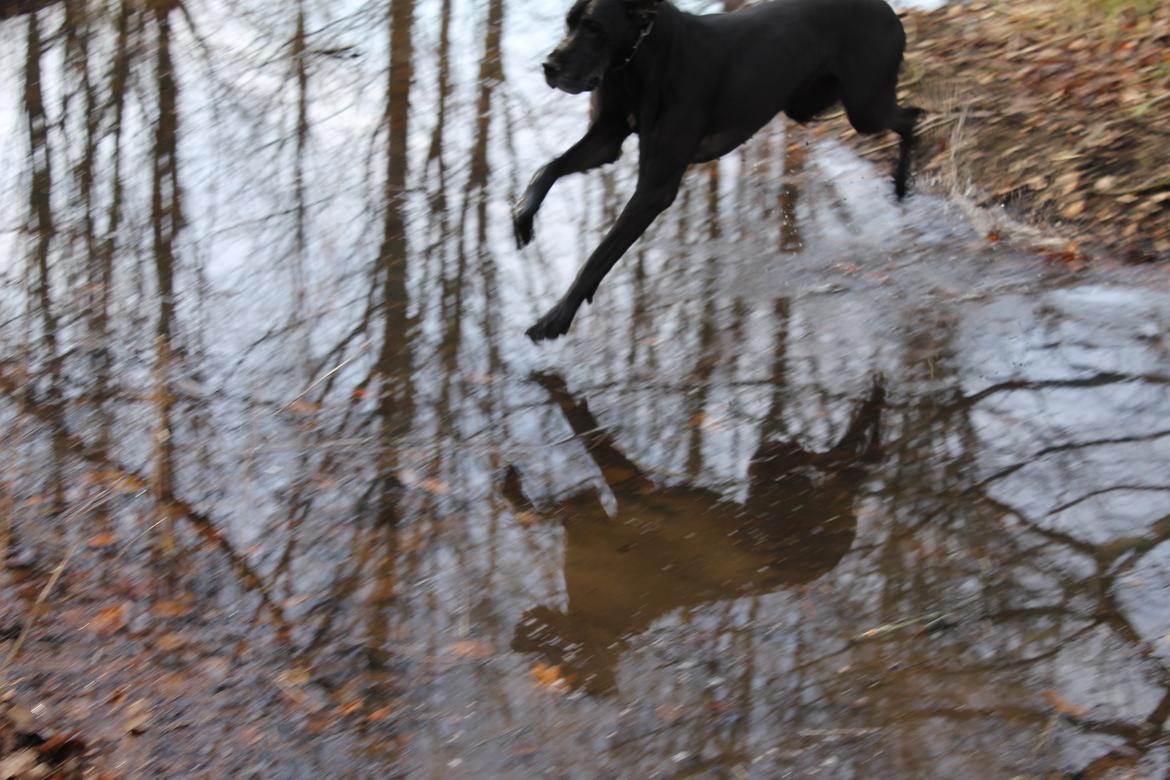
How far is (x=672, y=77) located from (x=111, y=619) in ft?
9.28

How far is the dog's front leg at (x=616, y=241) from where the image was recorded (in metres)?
4.84

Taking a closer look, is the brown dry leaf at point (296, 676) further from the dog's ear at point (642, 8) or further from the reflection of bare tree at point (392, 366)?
the dog's ear at point (642, 8)

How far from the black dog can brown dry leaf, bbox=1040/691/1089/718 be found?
7.69 feet

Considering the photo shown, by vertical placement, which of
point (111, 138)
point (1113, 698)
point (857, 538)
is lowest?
point (1113, 698)

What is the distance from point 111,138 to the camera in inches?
281

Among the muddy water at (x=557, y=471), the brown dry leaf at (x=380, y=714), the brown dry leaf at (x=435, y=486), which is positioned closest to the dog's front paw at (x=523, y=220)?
the muddy water at (x=557, y=471)

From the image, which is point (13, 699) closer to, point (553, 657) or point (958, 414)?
point (553, 657)

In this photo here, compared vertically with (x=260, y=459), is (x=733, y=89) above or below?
above

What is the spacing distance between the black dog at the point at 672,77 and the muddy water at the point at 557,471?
22.5 inches

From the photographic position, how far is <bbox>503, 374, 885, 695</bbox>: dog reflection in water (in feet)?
11.8

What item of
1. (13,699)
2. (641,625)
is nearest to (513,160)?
(641,625)

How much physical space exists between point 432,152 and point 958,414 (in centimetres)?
354

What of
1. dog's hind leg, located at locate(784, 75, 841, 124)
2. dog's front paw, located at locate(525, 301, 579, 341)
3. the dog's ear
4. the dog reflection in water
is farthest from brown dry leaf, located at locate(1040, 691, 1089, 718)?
dog's hind leg, located at locate(784, 75, 841, 124)

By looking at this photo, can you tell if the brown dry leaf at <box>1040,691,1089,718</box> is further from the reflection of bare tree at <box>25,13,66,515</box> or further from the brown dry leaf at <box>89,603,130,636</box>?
the reflection of bare tree at <box>25,13,66,515</box>
